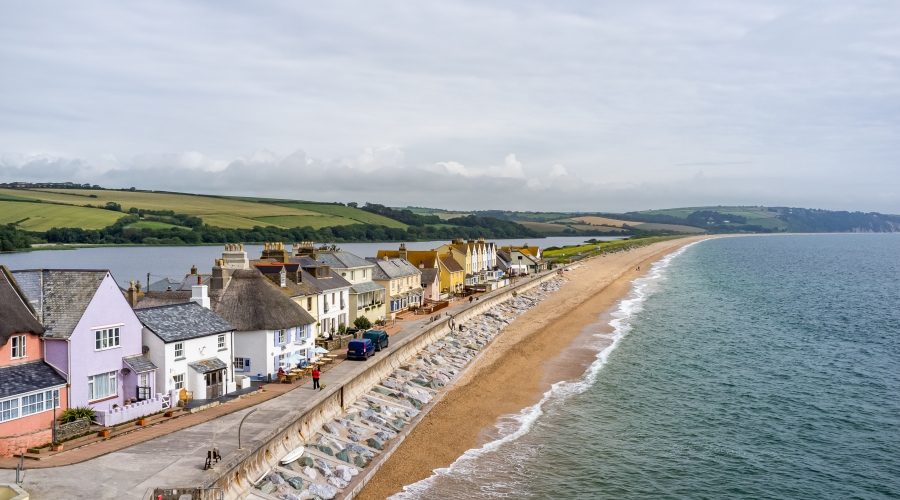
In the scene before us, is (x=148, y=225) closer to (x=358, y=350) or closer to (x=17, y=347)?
(x=358, y=350)

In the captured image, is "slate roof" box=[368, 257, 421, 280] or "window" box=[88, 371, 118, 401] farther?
"slate roof" box=[368, 257, 421, 280]

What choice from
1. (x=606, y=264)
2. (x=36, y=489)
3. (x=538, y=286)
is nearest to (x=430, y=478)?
(x=36, y=489)

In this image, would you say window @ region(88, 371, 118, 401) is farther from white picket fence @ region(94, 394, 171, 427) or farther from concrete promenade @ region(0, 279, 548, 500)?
concrete promenade @ region(0, 279, 548, 500)

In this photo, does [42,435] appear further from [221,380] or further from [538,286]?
[538,286]

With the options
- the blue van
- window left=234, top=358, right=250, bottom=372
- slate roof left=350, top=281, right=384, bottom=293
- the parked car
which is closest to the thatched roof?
window left=234, top=358, right=250, bottom=372

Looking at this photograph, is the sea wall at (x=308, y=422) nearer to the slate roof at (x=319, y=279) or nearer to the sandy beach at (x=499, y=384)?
the sandy beach at (x=499, y=384)

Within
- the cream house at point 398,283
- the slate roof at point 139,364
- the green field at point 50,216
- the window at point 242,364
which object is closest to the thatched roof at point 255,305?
the window at point 242,364
